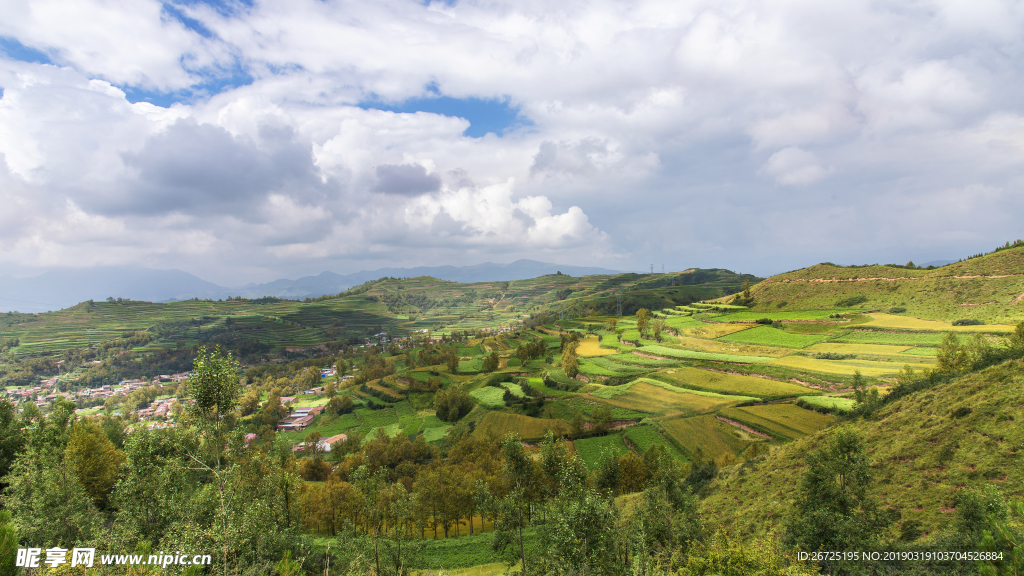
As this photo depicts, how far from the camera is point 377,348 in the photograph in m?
194

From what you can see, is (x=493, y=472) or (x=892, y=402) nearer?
(x=892, y=402)

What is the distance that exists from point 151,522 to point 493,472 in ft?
140

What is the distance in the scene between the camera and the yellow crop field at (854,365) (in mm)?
61219

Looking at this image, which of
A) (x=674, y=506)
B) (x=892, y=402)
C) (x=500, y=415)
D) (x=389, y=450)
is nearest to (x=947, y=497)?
(x=674, y=506)

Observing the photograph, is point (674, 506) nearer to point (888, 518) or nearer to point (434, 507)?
point (888, 518)

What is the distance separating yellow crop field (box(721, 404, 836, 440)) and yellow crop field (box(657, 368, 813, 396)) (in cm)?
519

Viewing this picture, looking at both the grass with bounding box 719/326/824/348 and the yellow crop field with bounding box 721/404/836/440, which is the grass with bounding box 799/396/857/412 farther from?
the grass with bounding box 719/326/824/348

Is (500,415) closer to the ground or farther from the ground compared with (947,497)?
closer to the ground

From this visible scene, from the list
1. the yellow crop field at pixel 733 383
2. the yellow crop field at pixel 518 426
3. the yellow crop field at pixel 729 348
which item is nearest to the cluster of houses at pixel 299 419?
the yellow crop field at pixel 518 426

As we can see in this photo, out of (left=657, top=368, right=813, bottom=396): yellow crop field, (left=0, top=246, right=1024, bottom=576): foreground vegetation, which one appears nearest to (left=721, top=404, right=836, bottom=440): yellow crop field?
(left=0, top=246, right=1024, bottom=576): foreground vegetation

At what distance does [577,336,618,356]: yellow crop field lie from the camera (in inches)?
4222

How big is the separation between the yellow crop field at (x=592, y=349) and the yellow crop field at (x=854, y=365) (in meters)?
41.0

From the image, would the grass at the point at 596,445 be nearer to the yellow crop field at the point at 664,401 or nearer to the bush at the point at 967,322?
the yellow crop field at the point at 664,401

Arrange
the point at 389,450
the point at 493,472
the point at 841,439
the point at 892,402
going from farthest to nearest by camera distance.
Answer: the point at 389,450, the point at 493,472, the point at 892,402, the point at 841,439
